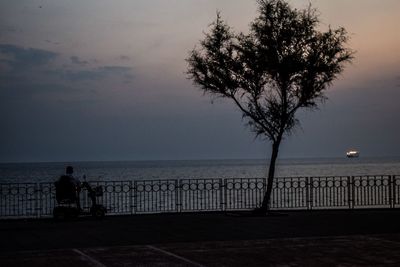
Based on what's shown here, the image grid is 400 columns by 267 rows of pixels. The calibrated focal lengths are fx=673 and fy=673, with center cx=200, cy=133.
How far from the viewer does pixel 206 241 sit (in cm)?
1653

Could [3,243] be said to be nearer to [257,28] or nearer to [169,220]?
[169,220]

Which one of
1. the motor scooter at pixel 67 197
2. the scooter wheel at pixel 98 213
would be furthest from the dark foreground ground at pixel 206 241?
the motor scooter at pixel 67 197

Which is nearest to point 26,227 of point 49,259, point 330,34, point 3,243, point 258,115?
point 3,243

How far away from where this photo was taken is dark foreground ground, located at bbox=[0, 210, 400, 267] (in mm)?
13383

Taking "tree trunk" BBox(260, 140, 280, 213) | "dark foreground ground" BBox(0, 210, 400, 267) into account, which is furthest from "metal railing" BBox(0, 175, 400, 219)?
"dark foreground ground" BBox(0, 210, 400, 267)

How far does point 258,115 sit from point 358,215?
5.08m

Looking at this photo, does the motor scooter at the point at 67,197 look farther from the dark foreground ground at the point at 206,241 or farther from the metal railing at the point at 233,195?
the metal railing at the point at 233,195

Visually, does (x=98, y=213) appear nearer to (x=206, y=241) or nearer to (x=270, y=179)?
(x=270, y=179)

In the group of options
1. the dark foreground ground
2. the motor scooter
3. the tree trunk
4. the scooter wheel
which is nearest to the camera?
the dark foreground ground

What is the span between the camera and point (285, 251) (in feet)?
47.8

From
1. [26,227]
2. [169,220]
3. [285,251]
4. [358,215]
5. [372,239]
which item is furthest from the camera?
[358,215]

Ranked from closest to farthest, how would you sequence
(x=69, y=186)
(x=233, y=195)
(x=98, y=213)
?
1. (x=69, y=186)
2. (x=98, y=213)
3. (x=233, y=195)

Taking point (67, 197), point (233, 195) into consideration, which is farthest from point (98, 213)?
point (233, 195)

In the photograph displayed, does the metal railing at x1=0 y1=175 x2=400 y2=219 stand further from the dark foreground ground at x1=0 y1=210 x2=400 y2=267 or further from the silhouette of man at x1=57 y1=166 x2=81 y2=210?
the dark foreground ground at x1=0 y1=210 x2=400 y2=267
